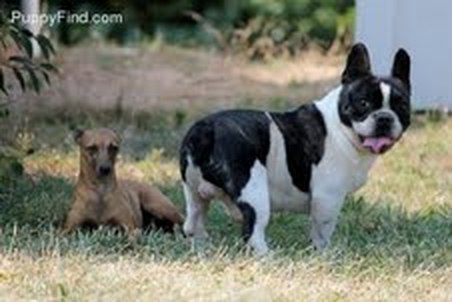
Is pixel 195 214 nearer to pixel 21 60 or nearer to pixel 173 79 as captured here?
pixel 21 60

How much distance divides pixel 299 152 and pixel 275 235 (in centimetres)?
74

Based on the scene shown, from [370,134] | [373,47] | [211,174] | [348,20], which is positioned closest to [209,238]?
[211,174]

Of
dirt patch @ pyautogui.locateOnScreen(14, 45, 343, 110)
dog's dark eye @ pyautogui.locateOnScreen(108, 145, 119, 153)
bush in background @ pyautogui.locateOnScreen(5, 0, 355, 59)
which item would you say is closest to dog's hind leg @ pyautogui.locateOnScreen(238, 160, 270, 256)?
dog's dark eye @ pyautogui.locateOnScreen(108, 145, 119, 153)

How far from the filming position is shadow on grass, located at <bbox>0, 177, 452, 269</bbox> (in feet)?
25.6

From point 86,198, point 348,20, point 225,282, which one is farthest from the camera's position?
point 348,20

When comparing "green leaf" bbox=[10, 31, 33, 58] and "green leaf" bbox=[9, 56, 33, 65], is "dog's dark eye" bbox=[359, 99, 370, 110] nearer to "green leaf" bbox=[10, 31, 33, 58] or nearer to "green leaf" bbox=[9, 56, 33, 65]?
"green leaf" bbox=[10, 31, 33, 58]

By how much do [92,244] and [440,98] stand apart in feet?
18.9

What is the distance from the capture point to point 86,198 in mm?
8555

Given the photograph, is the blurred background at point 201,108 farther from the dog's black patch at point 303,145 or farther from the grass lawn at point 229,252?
the dog's black patch at point 303,145

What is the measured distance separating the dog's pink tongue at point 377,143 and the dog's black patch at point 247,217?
64 centimetres

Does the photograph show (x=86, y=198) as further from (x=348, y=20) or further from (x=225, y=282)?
(x=348, y=20)

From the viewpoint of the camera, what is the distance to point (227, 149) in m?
7.90

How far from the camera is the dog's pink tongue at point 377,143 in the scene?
7.93 m

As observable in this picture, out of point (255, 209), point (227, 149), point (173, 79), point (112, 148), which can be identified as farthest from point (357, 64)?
point (173, 79)
